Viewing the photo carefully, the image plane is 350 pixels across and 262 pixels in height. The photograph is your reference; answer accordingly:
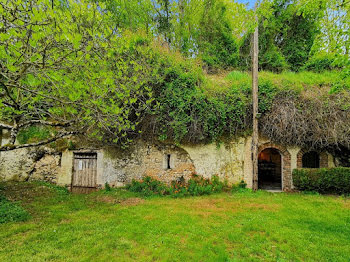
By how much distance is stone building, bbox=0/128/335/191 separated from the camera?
30.0 ft

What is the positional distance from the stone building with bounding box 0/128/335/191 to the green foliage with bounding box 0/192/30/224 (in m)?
3.35

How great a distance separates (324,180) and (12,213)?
1148 cm

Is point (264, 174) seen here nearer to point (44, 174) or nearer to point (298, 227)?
point (298, 227)

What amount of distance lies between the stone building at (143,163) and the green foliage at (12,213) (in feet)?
11.0

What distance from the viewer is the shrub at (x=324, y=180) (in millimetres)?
7801

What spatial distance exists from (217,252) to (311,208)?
177 inches

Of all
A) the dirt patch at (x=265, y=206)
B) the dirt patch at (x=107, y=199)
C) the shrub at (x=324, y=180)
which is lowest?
the dirt patch at (x=107, y=199)

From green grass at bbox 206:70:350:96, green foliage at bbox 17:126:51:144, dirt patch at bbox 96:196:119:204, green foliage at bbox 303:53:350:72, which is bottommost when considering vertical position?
dirt patch at bbox 96:196:119:204

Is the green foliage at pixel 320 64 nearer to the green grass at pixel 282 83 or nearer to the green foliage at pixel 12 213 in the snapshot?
the green grass at pixel 282 83

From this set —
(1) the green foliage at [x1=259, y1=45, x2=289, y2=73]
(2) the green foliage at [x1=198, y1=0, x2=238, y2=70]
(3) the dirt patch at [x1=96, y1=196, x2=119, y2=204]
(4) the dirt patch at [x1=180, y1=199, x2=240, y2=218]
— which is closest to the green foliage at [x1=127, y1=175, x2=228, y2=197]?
(4) the dirt patch at [x1=180, y1=199, x2=240, y2=218]

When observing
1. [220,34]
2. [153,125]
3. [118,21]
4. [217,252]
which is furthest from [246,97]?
[118,21]

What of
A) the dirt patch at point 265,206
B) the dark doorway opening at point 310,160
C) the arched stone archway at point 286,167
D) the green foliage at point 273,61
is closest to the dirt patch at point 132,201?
the dirt patch at point 265,206

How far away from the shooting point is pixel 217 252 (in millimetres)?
3896

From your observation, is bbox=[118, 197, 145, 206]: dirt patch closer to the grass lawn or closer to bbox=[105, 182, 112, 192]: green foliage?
the grass lawn
